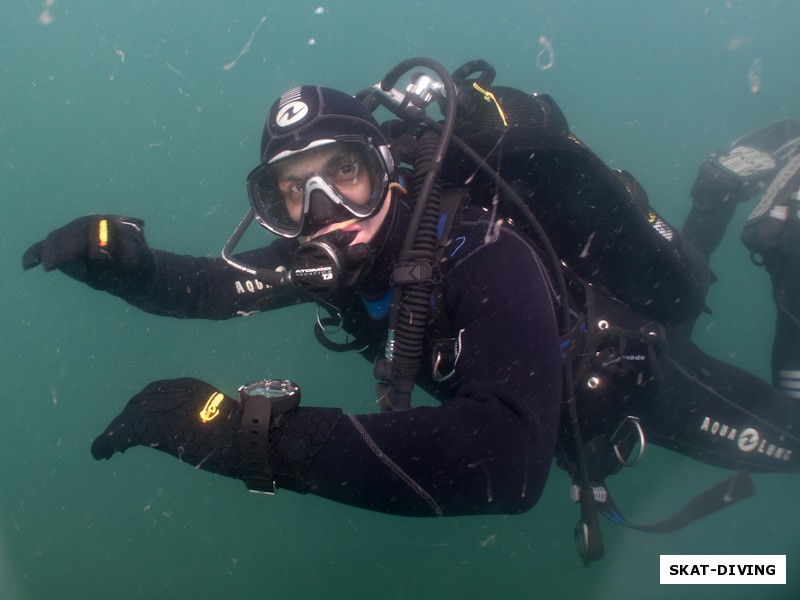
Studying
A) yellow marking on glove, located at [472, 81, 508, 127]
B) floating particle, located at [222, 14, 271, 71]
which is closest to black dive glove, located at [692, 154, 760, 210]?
yellow marking on glove, located at [472, 81, 508, 127]

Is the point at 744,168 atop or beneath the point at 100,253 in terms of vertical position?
atop

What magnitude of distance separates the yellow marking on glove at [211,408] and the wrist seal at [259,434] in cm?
10

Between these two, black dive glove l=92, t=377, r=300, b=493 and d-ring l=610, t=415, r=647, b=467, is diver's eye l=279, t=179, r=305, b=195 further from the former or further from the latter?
d-ring l=610, t=415, r=647, b=467

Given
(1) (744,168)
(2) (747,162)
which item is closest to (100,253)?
(1) (744,168)

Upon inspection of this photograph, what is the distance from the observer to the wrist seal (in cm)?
166

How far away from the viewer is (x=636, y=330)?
3.25 m

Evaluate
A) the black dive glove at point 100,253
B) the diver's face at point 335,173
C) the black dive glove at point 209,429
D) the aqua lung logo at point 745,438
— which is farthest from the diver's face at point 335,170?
the aqua lung logo at point 745,438

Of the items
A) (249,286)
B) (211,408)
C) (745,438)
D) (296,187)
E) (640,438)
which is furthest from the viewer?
(745,438)

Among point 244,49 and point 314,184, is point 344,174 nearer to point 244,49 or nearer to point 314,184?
point 314,184

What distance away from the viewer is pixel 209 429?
5.68 ft

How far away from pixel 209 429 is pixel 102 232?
147 centimetres

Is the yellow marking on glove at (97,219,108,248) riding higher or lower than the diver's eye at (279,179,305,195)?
→ lower

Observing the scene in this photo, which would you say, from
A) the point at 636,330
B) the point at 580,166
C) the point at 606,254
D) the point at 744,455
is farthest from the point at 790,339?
the point at 580,166

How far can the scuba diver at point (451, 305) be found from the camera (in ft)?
5.62
